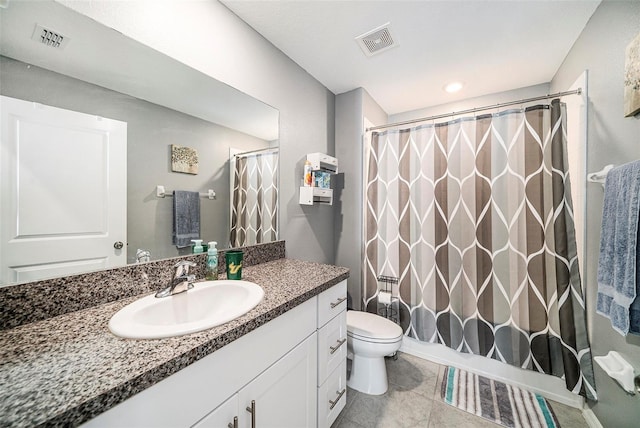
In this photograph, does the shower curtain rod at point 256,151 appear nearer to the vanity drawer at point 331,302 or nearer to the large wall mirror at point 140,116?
the large wall mirror at point 140,116

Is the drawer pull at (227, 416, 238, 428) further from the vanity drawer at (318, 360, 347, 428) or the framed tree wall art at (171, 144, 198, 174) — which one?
the framed tree wall art at (171, 144, 198, 174)

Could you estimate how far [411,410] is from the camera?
1419 millimetres

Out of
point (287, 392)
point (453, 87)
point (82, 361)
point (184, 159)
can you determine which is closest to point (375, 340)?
point (287, 392)

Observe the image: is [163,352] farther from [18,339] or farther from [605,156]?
[605,156]

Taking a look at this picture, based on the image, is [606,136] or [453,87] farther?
[453,87]

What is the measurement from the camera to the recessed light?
2.00m

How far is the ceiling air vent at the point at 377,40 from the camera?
4.69 feet

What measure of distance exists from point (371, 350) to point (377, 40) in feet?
6.61

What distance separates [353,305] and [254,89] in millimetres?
1877

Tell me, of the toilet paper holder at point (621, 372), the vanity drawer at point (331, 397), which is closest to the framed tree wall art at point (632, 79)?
the toilet paper holder at point (621, 372)

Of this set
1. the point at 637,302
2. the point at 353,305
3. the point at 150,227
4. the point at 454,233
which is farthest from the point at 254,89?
the point at 637,302

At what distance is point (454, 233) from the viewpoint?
5.72ft

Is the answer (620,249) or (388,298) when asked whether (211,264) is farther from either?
(620,249)

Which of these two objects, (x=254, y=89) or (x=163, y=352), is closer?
(x=163, y=352)
